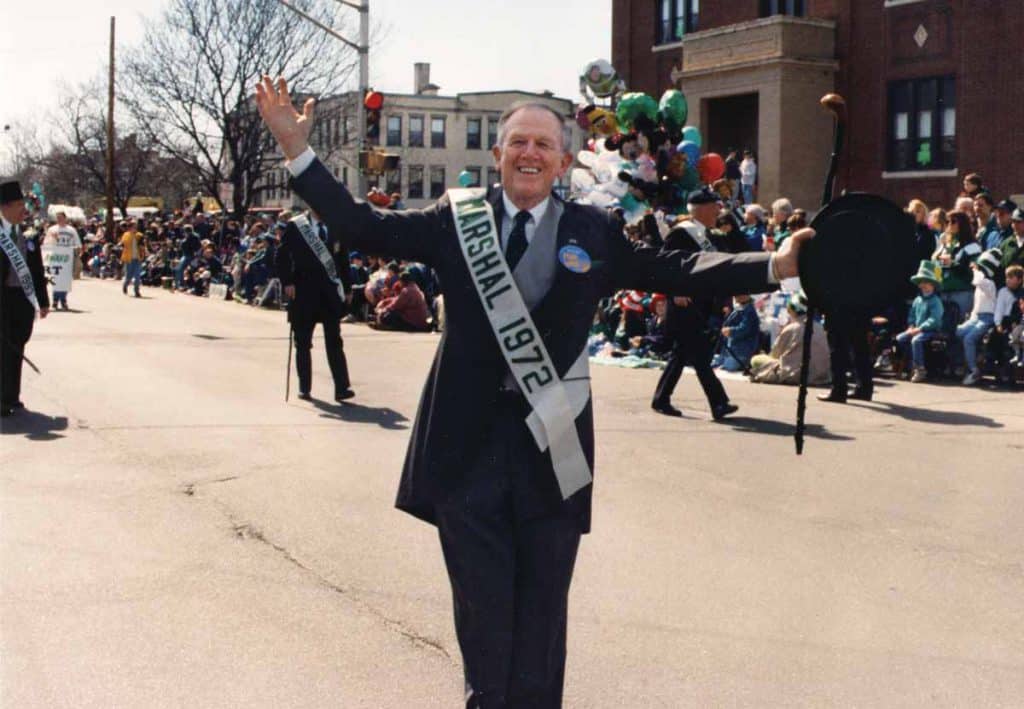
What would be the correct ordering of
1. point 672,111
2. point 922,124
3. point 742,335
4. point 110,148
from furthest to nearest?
point 110,148 < point 922,124 < point 672,111 < point 742,335

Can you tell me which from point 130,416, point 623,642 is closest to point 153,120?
point 130,416

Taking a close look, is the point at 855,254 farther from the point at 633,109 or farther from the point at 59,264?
the point at 59,264

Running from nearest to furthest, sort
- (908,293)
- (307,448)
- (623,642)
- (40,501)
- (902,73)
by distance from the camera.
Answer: (908,293)
(623,642)
(40,501)
(307,448)
(902,73)

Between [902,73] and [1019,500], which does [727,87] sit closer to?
[902,73]

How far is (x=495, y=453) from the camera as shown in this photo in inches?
148

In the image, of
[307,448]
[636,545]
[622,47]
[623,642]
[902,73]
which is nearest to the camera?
[623,642]

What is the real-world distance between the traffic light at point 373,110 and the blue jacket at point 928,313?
12392 mm

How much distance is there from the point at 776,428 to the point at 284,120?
27.1 ft

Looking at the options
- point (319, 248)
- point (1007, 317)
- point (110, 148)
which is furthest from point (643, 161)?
point (110, 148)

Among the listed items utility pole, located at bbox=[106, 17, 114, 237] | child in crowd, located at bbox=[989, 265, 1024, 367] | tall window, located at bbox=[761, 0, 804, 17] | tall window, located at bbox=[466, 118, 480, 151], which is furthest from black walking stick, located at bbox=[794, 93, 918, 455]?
tall window, located at bbox=[466, 118, 480, 151]

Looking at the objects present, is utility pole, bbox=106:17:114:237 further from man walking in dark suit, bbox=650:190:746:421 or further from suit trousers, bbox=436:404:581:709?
suit trousers, bbox=436:404:581:709

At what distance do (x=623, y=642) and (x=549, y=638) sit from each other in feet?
5.52

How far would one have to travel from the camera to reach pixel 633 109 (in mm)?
17438

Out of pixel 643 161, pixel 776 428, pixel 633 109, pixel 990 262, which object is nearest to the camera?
pixel 776 428
